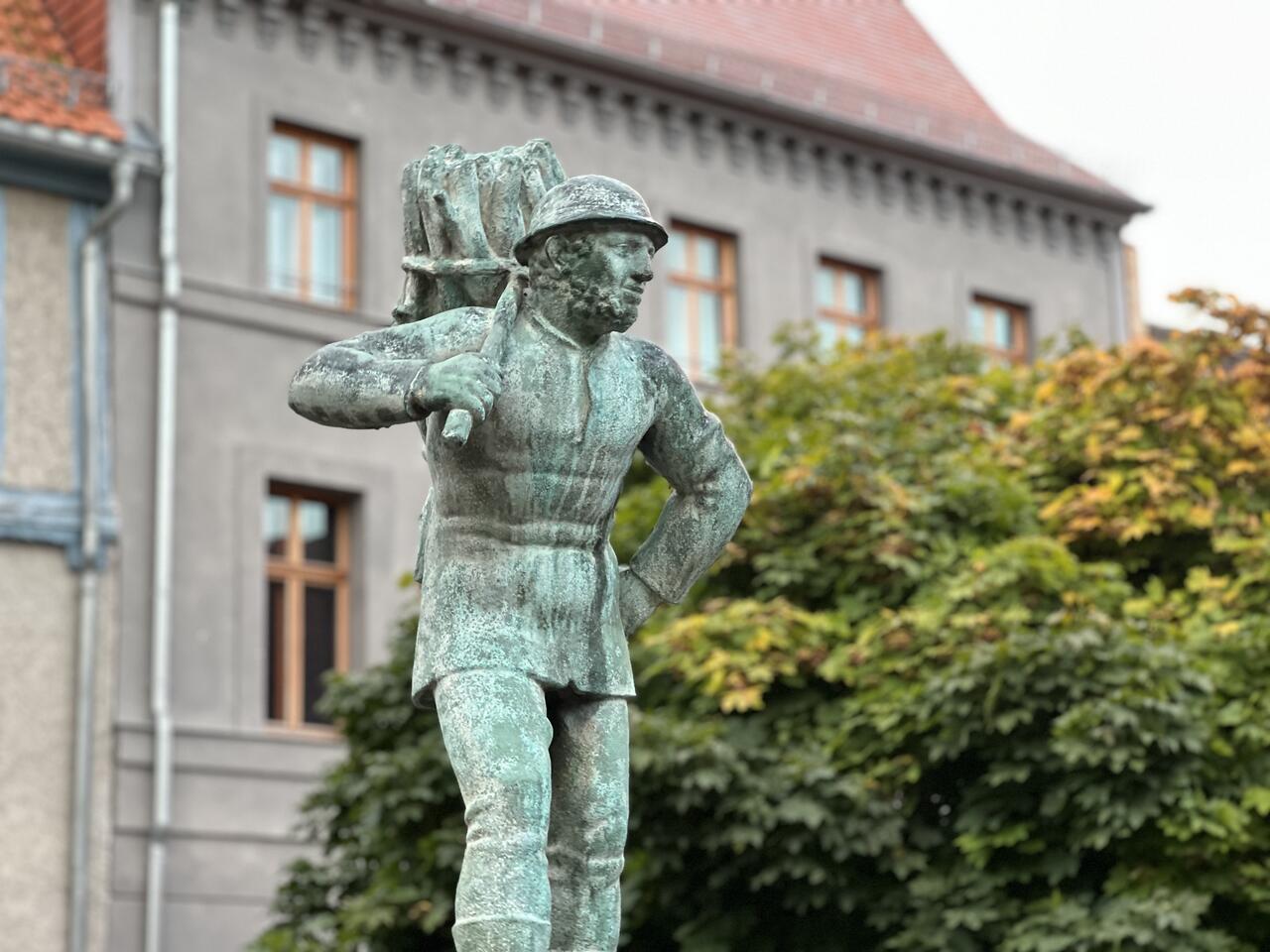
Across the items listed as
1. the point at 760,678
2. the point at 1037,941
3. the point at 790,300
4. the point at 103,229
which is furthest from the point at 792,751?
the point at 790,300

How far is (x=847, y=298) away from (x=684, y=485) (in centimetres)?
2321

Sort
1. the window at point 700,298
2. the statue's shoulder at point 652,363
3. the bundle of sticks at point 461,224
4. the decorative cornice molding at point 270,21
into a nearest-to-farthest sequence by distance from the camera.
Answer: the statue's shoulder at point 652,363 < the bundle of sticks at point 461,224 < the decorative cornice molding at point 270,21 < the window at point 700,298

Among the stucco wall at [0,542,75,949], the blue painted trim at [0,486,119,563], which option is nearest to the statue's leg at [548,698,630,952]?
the stucco wall at [0,542,75,949]

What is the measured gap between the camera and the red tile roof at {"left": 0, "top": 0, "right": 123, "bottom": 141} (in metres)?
22.2

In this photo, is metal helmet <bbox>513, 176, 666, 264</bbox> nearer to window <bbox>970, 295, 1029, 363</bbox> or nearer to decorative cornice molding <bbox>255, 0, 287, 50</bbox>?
decorative cornice molding <bbox>255, 0, 287, 50</bbox>

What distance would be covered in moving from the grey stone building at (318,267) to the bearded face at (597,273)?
16.2 meters

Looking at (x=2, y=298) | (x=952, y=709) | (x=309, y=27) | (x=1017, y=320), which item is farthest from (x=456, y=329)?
(x=1017, y=320)

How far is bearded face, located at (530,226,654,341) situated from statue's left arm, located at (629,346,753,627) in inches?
11.8

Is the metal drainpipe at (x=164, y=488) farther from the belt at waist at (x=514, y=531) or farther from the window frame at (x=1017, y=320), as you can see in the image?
the belt at waist at (x=514, y=531)

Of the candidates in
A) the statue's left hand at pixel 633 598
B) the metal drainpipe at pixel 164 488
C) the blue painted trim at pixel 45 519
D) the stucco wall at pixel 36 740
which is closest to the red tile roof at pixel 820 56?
the metal drainpipe at pixel 164 488

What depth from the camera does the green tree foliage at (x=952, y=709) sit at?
1316cm

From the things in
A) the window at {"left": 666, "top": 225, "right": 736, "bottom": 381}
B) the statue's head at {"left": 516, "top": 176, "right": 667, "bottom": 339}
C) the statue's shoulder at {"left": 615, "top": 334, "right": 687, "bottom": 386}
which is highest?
the window at {"left": 666, "top": 225, "right": 736, "bottom": 381}

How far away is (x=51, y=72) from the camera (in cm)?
2294

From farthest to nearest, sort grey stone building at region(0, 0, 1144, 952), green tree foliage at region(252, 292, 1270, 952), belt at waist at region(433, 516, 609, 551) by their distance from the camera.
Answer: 1. grey stone building at region(0, 0, 1144, 952)
2. green tree foliage at region(252, 292, 1270, 952)
3. belt at waist at region(433, 516, 609, 551)
